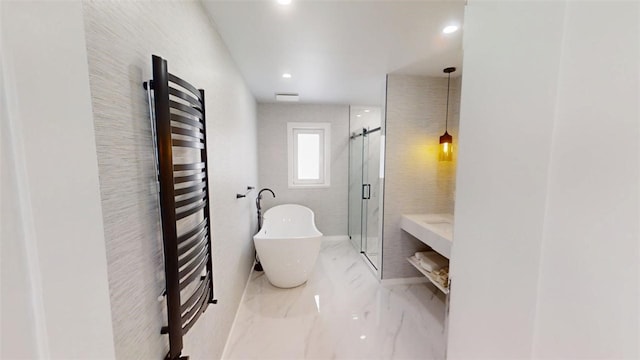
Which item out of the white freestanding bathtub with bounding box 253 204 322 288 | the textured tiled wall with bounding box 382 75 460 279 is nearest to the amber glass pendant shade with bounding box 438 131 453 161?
the textured tiled wall with bounding box 382 75 460 279

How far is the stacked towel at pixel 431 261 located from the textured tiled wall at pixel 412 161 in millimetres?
248

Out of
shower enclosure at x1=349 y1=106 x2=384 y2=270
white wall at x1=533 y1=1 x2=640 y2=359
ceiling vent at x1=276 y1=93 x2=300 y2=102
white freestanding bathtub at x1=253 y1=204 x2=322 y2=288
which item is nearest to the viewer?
white wall at x1=533 y1=1 x2=640 y2=359

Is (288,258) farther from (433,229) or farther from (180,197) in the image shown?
(180,197)

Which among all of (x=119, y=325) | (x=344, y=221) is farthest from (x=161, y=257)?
(x=344, y=221)

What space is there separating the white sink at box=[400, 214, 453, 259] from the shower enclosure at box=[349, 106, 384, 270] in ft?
2.03

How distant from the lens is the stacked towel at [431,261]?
2581 millimetres

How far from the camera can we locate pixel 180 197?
113 cm

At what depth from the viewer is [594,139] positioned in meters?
0.44

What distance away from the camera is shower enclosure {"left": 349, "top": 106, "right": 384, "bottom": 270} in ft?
12.4

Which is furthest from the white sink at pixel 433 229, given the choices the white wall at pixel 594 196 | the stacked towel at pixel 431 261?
the white wall at pixel 594 196

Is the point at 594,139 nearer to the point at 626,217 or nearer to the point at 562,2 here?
the point at 626,217

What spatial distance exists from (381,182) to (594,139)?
8.64 ft

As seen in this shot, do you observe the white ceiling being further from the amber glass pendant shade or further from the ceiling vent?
the amber glass pendant shade

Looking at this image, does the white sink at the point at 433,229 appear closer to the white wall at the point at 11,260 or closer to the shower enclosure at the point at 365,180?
the shower enclosure at the point at 365,180
